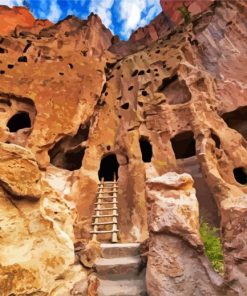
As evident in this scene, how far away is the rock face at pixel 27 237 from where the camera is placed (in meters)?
2.72

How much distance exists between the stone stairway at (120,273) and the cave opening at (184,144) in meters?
7.23

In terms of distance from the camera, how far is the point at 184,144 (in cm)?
1205

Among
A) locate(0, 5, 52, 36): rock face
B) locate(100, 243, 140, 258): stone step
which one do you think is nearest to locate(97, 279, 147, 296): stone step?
locate(100, 243, 140, 258): stone step

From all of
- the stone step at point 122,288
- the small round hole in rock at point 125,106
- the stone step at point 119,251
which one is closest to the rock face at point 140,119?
the small round hole in rock at point 125,106

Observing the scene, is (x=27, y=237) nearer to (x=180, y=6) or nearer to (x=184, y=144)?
(x=184, y=144)

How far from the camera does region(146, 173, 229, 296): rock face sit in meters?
3.21

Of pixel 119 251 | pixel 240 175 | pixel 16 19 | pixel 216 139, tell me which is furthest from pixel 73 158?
pixel 16 19

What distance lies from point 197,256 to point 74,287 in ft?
5.33

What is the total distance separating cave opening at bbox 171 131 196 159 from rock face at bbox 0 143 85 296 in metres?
8.54

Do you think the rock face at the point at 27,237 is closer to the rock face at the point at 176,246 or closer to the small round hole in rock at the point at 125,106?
the rock face at the point at 176,246

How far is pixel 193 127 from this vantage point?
33.6 ft

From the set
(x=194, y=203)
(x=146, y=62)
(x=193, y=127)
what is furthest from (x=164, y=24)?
(x=194, y=203)

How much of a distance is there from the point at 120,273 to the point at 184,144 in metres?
8.74

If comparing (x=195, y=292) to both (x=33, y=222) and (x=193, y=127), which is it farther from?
(x=193, y=127)
